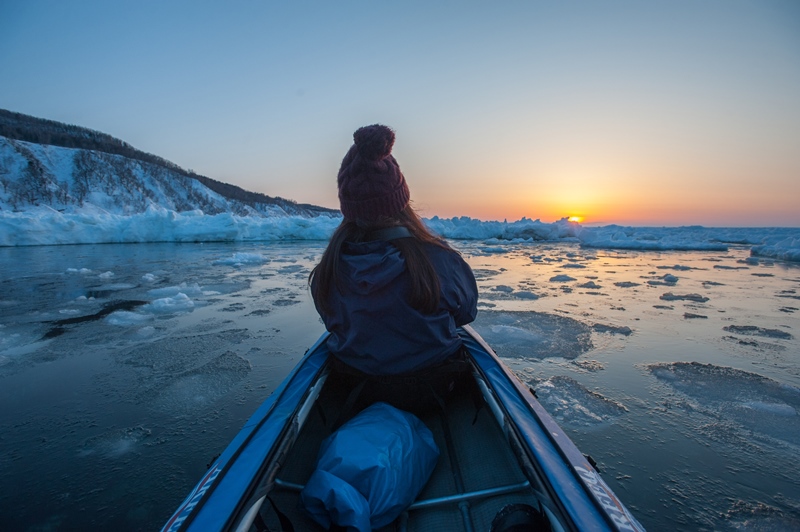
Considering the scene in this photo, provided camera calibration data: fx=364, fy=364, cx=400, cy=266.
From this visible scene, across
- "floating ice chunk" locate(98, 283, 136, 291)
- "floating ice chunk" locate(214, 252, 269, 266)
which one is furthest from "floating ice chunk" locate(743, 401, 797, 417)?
"floating ice chunk" locate(214, 252, 269, 266)

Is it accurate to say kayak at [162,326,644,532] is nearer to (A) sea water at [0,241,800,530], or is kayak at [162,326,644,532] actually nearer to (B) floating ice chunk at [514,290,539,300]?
(A) sea water at [0,241,800,530]

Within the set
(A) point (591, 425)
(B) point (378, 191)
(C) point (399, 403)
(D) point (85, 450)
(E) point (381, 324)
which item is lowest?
(D) point (85, 450)

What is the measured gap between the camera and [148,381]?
2.83 m

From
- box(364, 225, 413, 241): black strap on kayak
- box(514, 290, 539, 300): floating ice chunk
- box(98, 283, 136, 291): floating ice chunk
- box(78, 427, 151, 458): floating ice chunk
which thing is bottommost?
box(78, 427, 151, 458): floating ice chunk

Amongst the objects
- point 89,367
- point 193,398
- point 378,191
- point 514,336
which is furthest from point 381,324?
point 89,367

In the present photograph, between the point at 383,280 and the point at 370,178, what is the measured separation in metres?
0.45

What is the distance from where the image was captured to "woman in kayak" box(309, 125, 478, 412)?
1456 millimetres

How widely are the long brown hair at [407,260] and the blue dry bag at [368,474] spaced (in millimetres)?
496

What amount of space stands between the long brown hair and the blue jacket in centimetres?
3

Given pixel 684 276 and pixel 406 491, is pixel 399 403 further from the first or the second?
pixel 684 276

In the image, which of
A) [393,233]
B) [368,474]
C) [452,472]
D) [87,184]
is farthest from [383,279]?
[87,184]

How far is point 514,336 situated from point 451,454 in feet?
7.75

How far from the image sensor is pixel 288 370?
3.02 m

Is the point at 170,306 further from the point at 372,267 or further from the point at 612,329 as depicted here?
the point at 612,329
